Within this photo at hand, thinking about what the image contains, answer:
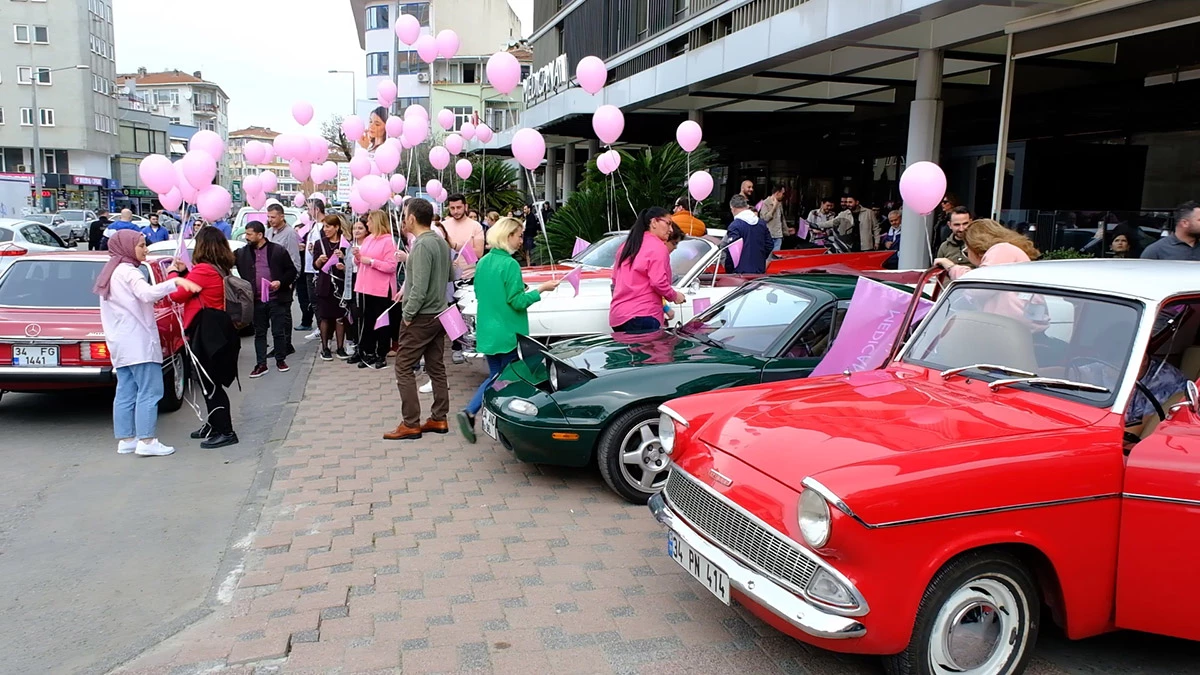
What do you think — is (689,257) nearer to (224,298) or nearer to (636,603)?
(224,298)

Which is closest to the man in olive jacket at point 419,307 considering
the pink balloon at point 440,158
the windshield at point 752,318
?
the windshield at point 752,318

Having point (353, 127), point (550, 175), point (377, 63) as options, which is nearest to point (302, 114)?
point (353, 127)

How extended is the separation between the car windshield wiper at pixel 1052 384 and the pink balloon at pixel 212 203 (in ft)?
21.2

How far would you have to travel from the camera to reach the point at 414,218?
687 cm

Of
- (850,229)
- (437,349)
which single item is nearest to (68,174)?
(850,229)

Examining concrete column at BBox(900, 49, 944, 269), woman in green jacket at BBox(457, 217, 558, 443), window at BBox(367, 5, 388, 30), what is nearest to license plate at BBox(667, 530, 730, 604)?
woman in green jacket at BBox(457, 217, 558, 443)

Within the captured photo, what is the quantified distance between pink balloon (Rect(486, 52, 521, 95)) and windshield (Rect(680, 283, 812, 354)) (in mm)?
5784

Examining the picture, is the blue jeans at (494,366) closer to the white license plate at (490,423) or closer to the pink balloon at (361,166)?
the white license plate at (490,423)

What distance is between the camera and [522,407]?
5.45m

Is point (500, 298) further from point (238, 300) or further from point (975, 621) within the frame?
point (975, 621)

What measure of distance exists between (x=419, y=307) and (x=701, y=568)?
152 inches

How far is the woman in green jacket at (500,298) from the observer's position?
20.9 ft

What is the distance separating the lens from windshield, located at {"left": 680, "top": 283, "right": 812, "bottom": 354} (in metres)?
5.84

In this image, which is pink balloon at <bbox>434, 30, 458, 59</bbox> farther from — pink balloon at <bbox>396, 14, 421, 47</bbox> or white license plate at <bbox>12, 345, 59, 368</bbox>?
white license plate at <bbox>12, 345, 59, 368</bbox>
